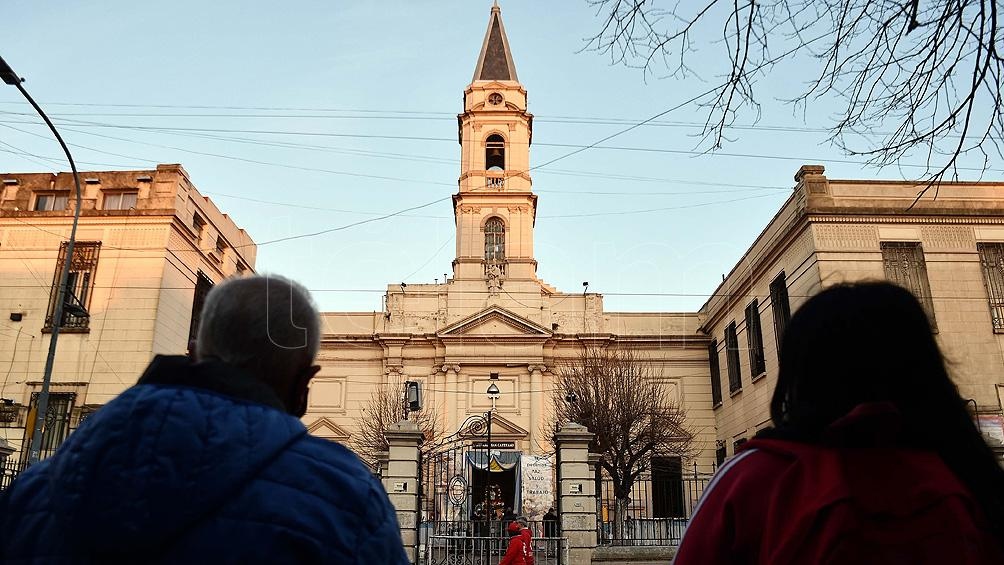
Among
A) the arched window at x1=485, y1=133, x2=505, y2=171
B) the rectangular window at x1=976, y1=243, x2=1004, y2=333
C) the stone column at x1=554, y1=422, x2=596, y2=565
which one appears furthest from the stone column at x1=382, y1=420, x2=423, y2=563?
the arched window at x1=485, y1=133, x2=505, y2=171

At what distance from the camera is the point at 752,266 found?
2495cm

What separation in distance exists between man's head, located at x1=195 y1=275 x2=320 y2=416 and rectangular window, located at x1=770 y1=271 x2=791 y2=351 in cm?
2203

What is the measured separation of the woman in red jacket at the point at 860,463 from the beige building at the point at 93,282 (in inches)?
886

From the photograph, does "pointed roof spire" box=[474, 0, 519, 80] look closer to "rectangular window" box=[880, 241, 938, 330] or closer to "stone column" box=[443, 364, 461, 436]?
"stone column" box=[443, 364, 461, 436]

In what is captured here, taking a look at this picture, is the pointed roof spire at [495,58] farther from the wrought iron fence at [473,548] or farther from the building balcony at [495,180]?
the wrought iron fence at [473,548]

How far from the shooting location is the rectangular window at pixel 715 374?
1217 inches

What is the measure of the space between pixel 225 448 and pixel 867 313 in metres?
1.39

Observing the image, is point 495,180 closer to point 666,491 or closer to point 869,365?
point 666,491

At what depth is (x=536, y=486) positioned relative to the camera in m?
16.9

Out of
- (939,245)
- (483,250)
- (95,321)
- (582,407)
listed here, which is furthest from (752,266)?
(95,321)

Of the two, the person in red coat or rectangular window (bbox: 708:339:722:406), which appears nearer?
the person in red coat

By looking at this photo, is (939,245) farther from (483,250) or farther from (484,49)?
(484,49)

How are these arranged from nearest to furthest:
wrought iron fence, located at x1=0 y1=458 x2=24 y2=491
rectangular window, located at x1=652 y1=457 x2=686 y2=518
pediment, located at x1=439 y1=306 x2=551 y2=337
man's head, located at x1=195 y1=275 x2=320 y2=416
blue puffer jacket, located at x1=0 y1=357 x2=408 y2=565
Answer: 1. blue puffer jacket, located at x1=0 y1=357 x2=408 y2=565
2. man's head, located at x1=195 y1=275 x2=320 y2=416
3. wrought iron fence, located at x1=0 y1=458 x2=24 y2=491
4. rectangular window, located at x1=652 y1=457 x2=686 y2=518
5. pediment, located at x1=439 y1=306 x2=551 y2=337

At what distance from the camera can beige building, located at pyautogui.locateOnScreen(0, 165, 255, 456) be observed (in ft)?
69.8
